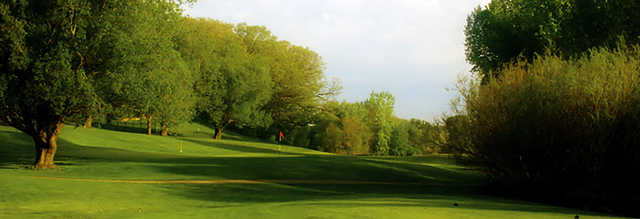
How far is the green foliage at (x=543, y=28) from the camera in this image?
24344mm

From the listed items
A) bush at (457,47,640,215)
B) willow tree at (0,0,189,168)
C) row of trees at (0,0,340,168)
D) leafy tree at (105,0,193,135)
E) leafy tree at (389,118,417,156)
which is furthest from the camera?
leafy tree at (389,118,417,156)

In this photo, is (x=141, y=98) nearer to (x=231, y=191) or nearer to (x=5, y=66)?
(x=5, y=66)

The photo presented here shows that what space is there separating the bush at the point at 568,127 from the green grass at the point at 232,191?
7.75 feet

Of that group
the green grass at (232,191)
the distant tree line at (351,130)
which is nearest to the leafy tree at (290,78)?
the distant tree line at (351,130)

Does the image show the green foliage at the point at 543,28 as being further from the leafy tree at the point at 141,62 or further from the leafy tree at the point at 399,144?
the leafy tree at the point at 399,144

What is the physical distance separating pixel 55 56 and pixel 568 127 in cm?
2066

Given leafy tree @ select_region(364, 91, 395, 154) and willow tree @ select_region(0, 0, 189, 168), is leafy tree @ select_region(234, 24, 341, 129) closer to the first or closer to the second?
leafy tree @ select_region(364, 91, 395, 154)

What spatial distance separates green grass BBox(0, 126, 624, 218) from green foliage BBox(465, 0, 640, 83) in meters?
6.90

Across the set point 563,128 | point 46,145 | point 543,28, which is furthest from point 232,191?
point 543,28

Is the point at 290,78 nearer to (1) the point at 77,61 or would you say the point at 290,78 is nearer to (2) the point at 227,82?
(2) the point at 227,82

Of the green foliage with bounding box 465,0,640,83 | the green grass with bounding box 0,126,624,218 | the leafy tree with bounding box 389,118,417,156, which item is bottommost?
the green grass with bounding box 0,126,624,218

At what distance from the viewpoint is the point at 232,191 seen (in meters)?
18.5

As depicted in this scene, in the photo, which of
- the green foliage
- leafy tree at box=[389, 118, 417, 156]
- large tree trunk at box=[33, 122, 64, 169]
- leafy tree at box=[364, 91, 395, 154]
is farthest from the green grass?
leafy tree at box=[389, 118, 417, 156]

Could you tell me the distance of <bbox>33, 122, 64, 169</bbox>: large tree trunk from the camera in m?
22.5
